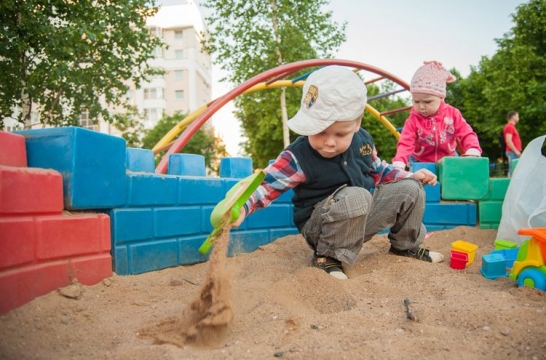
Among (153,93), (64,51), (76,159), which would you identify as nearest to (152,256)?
(76,159)

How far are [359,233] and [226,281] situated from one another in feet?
2.74

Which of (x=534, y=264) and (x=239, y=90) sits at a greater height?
(x=239, y=90)

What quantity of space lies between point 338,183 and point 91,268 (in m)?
1.15

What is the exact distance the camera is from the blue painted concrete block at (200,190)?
2443 millimetres

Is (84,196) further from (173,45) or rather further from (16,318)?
(173,45)

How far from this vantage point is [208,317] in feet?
4.49

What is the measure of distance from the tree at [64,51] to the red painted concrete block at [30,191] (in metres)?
6.22

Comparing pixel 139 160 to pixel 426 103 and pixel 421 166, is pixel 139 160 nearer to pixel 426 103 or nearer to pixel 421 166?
pixel 421 166

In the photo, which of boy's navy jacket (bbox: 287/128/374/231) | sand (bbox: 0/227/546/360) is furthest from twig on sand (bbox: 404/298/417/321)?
boy's navy jacket (bbox: 287/128/374/231)

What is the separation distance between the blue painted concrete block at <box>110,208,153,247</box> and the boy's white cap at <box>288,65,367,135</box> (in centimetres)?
82

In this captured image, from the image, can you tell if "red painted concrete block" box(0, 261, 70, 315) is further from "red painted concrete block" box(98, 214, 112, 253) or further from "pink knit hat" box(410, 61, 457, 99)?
"pink knit hat" box(410, 61, 457, 99)

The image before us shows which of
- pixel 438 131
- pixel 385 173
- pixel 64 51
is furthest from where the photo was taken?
pixel 64 51

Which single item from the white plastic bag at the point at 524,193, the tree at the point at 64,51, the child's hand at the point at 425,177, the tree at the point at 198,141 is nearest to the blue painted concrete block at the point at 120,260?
the child's hand at the point at 425,177

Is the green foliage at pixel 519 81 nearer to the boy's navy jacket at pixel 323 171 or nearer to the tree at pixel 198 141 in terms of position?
the tree at pixel 198 141
